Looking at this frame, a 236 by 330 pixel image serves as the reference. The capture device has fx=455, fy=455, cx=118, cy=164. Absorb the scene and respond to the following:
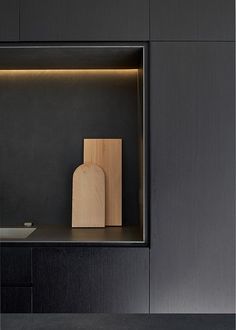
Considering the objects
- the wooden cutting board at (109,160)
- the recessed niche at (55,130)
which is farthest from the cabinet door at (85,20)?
the wooden cutting board at (109,160)

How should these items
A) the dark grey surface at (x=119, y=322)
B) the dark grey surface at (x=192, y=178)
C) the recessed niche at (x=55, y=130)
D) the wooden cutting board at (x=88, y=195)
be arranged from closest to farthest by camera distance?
1. the dark grey surface at (x=119, y=322)
2. the dark grey surface at (x=192, y=178)
3. the wooden cutting board at (x=88, y=195)
4. the recessed niche at (x=55, y=130)

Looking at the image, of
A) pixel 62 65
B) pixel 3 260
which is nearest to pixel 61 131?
pixel 62 65

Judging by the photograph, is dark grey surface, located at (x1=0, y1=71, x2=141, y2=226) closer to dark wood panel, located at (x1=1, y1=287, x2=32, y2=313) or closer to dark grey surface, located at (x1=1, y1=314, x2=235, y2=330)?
dark wood panel, located at (x1=1, y1=287, x2=32, y2=313)

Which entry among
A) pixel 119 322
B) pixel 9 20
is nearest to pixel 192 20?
pixel 9 20

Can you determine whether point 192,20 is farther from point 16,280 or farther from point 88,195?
point 16,280

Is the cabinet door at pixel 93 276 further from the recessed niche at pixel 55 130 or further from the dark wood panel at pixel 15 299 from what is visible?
the recessed niche at pixel 55 130

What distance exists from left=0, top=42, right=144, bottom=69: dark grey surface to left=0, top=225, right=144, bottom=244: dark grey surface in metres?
0.86

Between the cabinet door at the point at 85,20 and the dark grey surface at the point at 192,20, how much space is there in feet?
0.22

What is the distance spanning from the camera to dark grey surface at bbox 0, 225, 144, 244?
6.88 feet

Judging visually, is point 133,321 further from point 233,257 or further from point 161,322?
point 233,257

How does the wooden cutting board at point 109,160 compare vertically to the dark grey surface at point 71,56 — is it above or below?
below

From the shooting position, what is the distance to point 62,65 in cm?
249

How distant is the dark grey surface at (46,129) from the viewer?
2.64m

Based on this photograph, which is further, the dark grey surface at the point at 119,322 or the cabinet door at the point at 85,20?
the cabinet door at the point at 85,20
